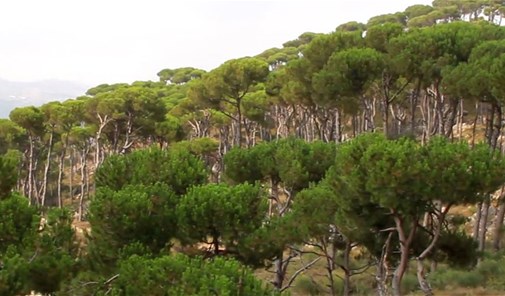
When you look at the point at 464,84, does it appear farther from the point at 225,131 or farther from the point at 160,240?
the point at 225,131

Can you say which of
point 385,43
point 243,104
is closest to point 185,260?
point 385,43

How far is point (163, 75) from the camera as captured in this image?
225 ft

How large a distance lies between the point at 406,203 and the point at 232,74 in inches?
753

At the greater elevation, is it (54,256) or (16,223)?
(16,223)

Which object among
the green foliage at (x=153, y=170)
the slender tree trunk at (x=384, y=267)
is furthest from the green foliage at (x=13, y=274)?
the slender tree trunk at (x=384, y=267)

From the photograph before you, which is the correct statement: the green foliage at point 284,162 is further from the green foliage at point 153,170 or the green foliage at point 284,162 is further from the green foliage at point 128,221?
the green foliage at point 128,221

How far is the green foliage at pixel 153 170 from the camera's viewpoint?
1295 centimetres

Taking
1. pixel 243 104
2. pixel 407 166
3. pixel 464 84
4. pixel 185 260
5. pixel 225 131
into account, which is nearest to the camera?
pixel 185 260

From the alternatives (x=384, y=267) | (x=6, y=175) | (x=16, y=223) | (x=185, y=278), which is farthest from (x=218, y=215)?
(x=6, y=175)

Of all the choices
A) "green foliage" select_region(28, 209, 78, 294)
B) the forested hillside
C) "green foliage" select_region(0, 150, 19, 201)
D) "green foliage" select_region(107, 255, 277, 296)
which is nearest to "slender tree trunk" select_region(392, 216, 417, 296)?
the forested hillside

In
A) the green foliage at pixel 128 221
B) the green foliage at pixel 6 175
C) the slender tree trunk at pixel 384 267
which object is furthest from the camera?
the slender tree trunk at pixel 384 267

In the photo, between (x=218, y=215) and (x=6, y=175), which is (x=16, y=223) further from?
(x=218, y=215)

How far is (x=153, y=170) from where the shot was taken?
513 inches

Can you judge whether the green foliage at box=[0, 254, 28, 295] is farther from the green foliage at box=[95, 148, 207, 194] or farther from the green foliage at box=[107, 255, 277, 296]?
the green foliage at box=[95, 148, 207, 194]
